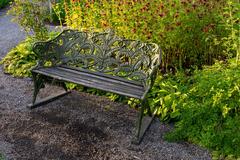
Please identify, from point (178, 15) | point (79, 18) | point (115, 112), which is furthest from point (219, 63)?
point (79, 18)

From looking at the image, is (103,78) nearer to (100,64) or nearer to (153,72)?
(100,64)

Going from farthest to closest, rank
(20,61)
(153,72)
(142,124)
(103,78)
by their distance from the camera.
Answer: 1. (20,61)
2. (103,78)
3. (142,124)
4. (153,72)

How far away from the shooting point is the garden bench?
4.46m

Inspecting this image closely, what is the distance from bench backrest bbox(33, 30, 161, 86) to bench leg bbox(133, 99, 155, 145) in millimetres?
454

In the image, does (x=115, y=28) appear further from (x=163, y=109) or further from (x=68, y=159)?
(x=68, y=159)

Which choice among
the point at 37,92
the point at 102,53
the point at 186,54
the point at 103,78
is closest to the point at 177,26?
the point at 186,54

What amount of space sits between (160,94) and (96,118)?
0.88 meters

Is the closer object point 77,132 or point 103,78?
point 77,132

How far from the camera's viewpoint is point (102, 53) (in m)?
4.92

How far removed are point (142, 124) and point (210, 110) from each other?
83cm

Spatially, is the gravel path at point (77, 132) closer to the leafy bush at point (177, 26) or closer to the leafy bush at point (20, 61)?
the leafy bush at point (20, 61)

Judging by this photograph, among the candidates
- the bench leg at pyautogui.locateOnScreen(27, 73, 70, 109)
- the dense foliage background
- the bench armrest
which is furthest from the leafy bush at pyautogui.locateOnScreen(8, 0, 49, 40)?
the bench armrest

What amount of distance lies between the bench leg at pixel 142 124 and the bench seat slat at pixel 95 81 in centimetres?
17

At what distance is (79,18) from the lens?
6.24 metres
